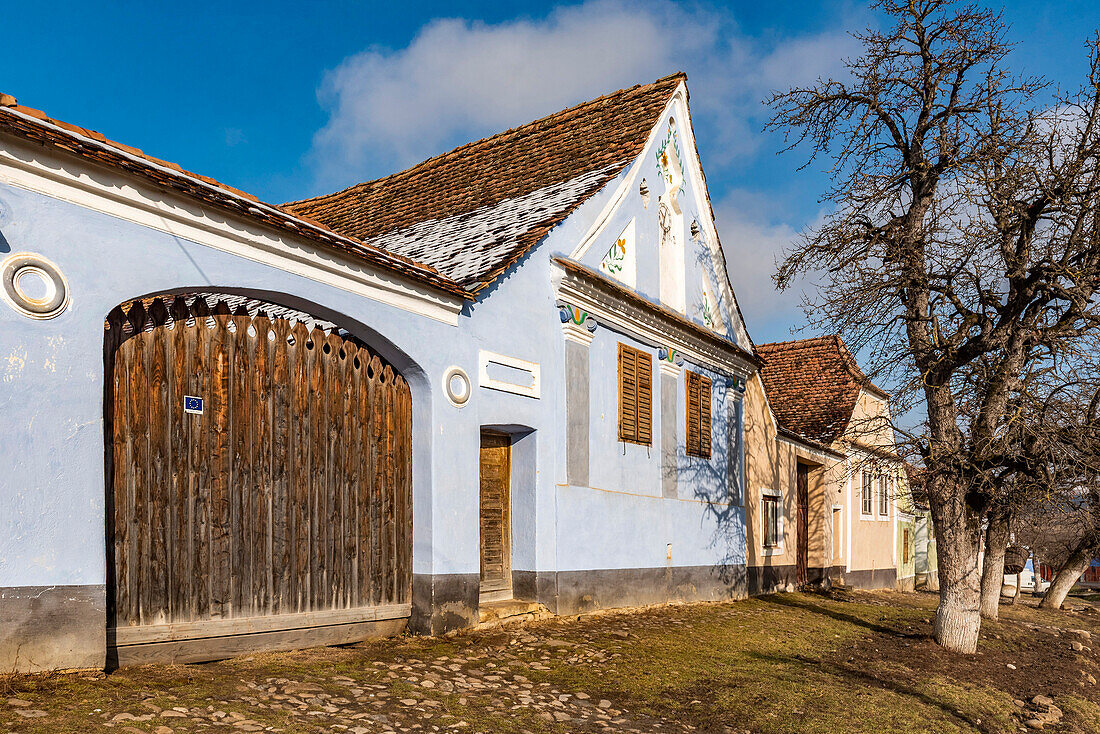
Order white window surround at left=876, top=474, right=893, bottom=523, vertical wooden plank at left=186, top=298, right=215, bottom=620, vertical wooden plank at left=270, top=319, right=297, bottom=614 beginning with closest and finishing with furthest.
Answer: vertical wooden plank at left=186, top=298, right=215, bottom=620, vertical wooden plank at left=270, top=319, right=297, bottom=614, white window surround at left=876, top=474, right=893, bottom=523

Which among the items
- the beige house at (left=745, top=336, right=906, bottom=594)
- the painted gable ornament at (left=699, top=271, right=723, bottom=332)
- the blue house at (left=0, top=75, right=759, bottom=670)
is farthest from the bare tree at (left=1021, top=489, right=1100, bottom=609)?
the painted gable ornament at (left=699, top=271, right=723, bottom=332)

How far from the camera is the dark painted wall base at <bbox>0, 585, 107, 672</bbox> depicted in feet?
17.1

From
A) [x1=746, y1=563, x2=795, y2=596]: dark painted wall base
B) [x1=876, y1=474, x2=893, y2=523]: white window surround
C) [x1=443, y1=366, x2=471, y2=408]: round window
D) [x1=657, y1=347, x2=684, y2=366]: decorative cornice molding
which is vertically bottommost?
[x1=746, y1=563, x2=795, y2=596]: dark painted wall base

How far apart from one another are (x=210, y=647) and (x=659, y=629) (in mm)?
5576

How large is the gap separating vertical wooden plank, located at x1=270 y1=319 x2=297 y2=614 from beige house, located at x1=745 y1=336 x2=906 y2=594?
10.2m

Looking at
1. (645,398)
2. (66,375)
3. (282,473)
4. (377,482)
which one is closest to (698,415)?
(645,398)

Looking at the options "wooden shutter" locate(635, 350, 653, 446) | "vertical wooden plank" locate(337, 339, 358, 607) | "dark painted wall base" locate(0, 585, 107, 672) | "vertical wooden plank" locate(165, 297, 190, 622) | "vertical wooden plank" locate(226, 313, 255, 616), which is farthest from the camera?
"wooden shutter" locate(635, 350, 653, 446)

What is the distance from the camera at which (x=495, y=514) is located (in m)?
10.3

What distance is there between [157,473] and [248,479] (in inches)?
31.5

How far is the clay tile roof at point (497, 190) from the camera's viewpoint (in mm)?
10344

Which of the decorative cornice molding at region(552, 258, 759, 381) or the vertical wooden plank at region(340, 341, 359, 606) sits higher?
the decorative cornice molding at region(552, 258, 759, 381)

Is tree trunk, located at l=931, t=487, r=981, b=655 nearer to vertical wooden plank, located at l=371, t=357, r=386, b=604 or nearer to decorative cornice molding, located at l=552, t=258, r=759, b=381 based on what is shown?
decorative cornice molding, located at l=552, t=258, r=759, b=381

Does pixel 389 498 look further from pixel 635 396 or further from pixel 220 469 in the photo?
pixel 635 396

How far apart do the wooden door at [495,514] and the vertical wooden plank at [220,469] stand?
11.9 feet
